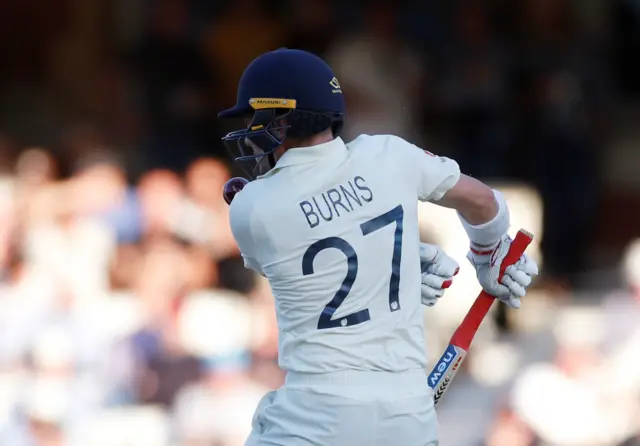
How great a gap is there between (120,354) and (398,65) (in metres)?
3.00

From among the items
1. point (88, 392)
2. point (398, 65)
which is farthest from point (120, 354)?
point (398, 65)

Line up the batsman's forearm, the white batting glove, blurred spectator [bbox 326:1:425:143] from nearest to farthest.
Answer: the batsman's forearm → the white batting glove → blurred spectator [bbox 326:1:425:143]

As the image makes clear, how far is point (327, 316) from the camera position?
3545mm

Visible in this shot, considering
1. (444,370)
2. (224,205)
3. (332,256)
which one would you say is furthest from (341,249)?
(224,205)

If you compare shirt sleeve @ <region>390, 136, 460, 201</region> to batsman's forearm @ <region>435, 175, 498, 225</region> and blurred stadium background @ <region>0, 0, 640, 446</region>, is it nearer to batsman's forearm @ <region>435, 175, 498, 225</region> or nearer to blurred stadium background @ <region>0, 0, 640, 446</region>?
batsman's forearm @ <region>435, 175, 498, 225</region>

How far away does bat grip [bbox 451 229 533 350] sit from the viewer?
4.02 metres

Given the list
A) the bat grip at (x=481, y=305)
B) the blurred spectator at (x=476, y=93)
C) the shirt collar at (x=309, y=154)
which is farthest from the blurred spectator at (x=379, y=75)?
the shirt collar at (x=309, y=154)

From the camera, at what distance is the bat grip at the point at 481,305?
13.2 feet

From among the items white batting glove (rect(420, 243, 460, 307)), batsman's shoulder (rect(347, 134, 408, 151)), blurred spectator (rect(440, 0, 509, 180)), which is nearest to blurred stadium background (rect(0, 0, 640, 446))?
blurred spectator (rect(440, 0, 509, 180))

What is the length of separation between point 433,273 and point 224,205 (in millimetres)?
4575

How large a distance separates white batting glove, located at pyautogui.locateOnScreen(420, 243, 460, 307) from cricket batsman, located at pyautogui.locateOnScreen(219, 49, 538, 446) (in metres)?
0.19

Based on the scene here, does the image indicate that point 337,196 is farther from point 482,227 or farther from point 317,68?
→ point 482,227

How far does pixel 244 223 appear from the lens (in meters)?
3.60

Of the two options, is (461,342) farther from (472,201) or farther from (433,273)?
(472,201)
